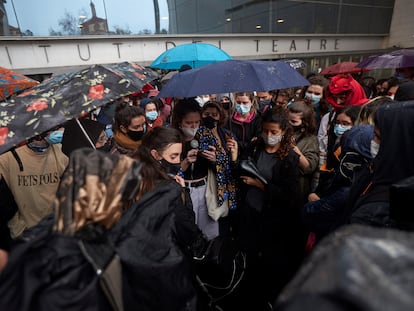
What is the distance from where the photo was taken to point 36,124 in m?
1.38

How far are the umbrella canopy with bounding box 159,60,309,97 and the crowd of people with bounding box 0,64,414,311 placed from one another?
1.21 ft

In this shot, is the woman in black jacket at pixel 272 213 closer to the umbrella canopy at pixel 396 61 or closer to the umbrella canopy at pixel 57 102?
the umbrella canopy at pixel 57 102

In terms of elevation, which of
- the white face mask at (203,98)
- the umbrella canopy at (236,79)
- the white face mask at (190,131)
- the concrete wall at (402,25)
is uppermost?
the concrete wall at (402,25)

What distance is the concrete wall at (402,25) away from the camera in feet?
47.5

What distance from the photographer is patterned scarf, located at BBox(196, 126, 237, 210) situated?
2584mm

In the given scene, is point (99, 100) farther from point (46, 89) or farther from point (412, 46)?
point (412, 46)

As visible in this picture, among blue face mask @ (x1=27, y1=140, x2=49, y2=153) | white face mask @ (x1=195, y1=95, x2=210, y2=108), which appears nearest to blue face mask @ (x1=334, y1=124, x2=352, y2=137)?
white face mask @ (x1=195, y1=95, x2=210, y2=108)

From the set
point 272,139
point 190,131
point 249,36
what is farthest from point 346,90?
point 249,36

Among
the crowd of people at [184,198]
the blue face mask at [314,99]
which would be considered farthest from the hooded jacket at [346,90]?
the blue face mask at [314,99]

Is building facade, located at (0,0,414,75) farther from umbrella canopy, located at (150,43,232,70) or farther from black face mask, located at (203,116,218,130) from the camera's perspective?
black face mask, located at (203,116,218,130)

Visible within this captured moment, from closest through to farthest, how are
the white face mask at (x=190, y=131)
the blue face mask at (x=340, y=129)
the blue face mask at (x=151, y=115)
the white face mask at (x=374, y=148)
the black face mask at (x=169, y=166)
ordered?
the white face mask at (x=374, y=148)
the black face mask at (x=169, y=166)
the white face mask at (x=190, y=131)
the blue face mask at (x=340, y=129)
the blue face mask at (x=151, y=115)

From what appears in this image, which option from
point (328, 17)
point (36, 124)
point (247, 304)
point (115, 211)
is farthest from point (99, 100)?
point (328, 17)

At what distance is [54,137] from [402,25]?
63.9 feet

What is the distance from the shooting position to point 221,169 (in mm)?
2584
